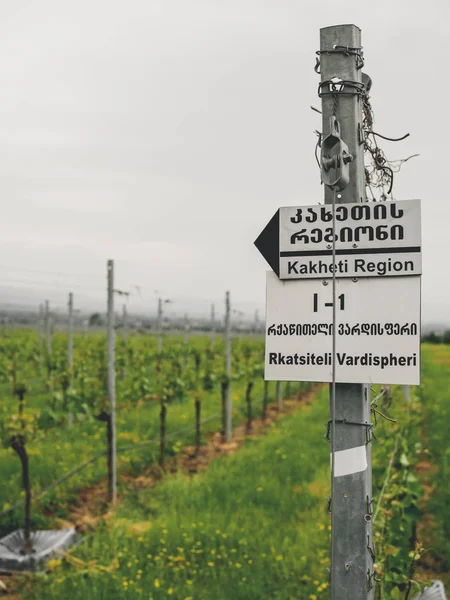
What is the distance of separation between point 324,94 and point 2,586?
534 cm

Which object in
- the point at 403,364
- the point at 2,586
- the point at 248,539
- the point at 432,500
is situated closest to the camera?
the point at 403,364

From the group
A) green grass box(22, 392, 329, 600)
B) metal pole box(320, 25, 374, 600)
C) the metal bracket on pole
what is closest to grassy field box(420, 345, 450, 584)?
green grass box(22, 392, 329, 600)

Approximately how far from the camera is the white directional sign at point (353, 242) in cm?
245

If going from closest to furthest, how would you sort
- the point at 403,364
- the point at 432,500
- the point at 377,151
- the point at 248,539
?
1. the point at 403,364
2. the point at 377,151
3. the point at 248,539
4. the point at 432,500

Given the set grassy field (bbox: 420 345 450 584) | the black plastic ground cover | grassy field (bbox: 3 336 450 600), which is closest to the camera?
grassy field (bbox: 3 336 450 600)

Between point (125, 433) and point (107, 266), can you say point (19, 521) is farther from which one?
point (125, 433)

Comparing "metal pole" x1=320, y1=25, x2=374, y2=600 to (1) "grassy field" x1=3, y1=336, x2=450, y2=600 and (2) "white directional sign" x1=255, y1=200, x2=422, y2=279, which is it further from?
(1) "grassy field" x1=3, y1=336, x2=450, y2=600

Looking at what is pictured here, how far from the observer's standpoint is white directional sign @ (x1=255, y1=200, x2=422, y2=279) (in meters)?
2.45

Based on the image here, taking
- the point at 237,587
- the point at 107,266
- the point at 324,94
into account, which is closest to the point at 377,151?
the point at 324,94

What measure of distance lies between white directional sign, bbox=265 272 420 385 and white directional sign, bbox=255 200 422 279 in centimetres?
5

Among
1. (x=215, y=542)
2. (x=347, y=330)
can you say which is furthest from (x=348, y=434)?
(x=215, y=542)

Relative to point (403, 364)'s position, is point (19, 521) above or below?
below

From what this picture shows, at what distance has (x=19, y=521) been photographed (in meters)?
7.13

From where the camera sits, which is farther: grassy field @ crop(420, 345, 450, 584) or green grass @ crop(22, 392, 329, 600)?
grassy field @ crop(420, 345, 450, 584)
